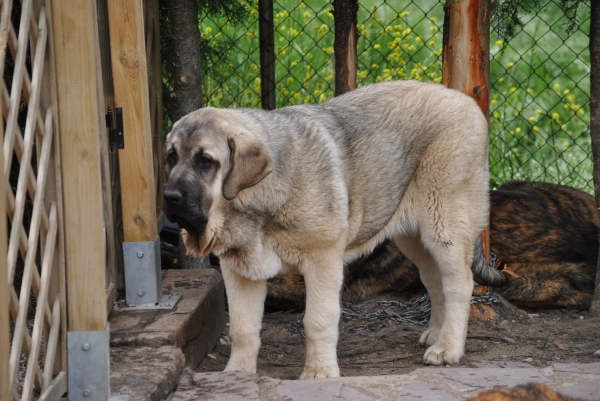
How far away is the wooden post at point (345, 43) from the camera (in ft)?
19.6

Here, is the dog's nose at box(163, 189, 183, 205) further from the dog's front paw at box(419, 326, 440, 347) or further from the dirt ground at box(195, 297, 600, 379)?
the dog's front paw at box(419, 326, 440, 347)

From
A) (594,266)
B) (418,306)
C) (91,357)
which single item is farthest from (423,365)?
(91,357)

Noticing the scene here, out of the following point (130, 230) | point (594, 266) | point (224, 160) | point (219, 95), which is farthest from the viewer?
point (219, 95)

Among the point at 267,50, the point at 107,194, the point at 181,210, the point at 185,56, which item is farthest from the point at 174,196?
the point at 267,50

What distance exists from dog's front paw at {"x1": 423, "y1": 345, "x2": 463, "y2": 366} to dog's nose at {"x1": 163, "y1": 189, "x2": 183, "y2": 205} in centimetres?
190

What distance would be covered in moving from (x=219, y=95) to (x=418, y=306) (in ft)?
11.5

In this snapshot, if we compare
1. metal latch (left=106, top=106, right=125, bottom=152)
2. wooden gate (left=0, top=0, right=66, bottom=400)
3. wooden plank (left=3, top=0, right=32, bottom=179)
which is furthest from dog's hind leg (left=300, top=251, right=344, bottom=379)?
wooden plank (left=3, top=0, right=32, bottom=179)

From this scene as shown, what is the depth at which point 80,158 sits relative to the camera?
317cm

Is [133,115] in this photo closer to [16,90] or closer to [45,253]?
[45,253]

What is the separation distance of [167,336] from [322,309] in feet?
2.79

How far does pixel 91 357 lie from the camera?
130 inches

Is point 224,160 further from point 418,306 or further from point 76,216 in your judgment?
point 418,306

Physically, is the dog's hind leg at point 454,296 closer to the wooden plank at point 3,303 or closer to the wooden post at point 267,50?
the wooden post at point 267,50

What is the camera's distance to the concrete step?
3.70 meters
